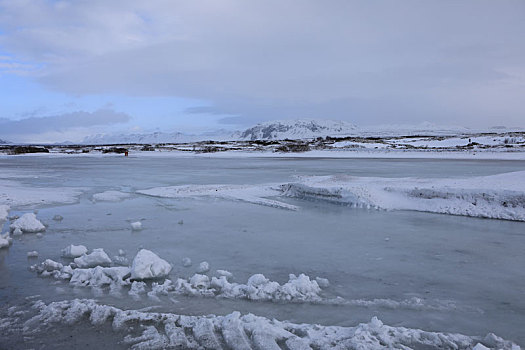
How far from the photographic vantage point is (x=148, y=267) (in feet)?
17.5

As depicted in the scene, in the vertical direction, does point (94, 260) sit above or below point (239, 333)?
above

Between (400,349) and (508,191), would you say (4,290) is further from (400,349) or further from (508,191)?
(508,191)

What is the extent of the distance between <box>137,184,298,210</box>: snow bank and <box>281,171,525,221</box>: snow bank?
1.09 meters

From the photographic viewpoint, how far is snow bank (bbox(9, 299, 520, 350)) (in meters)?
3.58

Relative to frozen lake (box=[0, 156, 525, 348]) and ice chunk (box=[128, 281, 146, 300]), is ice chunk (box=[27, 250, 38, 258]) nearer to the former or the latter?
frozen lake (box=[0, 156, 525, 348])

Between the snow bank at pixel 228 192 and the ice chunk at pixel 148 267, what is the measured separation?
5850 millimetres

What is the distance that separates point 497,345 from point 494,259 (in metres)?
3.01

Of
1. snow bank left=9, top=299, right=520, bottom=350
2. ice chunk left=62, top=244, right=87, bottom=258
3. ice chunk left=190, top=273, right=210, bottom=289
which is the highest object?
ice chunk left=62, top=244, right=87, bottom=258

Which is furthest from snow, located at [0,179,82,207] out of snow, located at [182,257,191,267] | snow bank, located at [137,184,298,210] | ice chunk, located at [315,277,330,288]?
ice chunk, located at [315,277,330,288]

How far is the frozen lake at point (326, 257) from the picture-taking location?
430 cm

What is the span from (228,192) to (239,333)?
31.6 ft

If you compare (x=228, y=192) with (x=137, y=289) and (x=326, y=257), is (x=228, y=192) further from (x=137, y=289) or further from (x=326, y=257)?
(x=137, y=289)

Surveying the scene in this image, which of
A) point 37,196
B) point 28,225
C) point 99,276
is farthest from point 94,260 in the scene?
point 37,196

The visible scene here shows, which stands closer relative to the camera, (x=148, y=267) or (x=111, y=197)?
(x=148, y=267)
